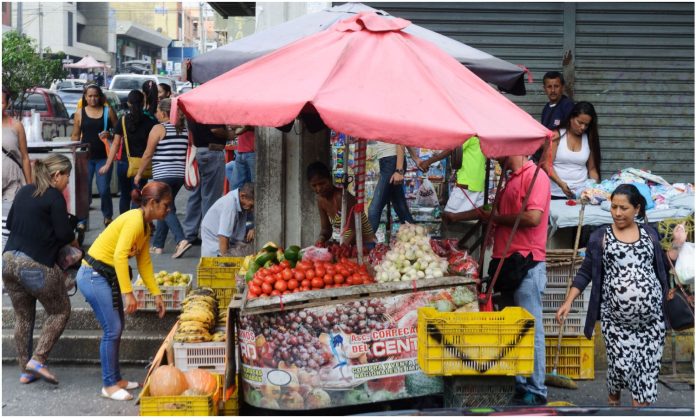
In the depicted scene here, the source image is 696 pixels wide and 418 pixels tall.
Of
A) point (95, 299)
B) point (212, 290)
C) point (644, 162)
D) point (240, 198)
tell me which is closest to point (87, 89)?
point (240, 198)

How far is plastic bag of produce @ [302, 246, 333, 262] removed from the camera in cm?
654

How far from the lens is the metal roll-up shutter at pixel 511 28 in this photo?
33.1 ft

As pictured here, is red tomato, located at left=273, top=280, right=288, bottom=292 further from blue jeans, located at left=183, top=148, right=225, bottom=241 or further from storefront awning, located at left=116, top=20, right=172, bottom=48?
storefront awning, located at left=116, top=20, right=172, bottom=48

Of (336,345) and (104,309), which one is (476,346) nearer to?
(336,345)

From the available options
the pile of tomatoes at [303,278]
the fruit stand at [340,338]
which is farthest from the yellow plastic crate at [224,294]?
the fruit stand at [340,338]

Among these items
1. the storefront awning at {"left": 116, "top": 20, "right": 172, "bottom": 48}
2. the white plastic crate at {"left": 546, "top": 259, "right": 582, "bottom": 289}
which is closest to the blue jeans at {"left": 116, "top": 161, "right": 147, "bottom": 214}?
the white plastic crate at {"left": 546, "top": 259, "right": 582, "bottom": 289}

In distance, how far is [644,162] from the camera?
10.2 meters

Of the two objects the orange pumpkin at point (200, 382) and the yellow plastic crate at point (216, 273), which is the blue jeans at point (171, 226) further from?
the orange pumpkin at point (200, 382)

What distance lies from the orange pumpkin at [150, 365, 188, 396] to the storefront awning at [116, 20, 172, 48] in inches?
2496

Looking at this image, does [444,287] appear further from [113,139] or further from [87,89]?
[87,89]

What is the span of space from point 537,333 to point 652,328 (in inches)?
33.1

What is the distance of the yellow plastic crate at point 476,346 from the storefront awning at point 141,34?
2532 inches

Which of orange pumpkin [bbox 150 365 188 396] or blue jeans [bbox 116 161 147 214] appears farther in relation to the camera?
blue jeans [bbox 116 161 147 214]

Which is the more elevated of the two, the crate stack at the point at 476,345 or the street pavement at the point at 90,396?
the crate stack at the point at 476,345
